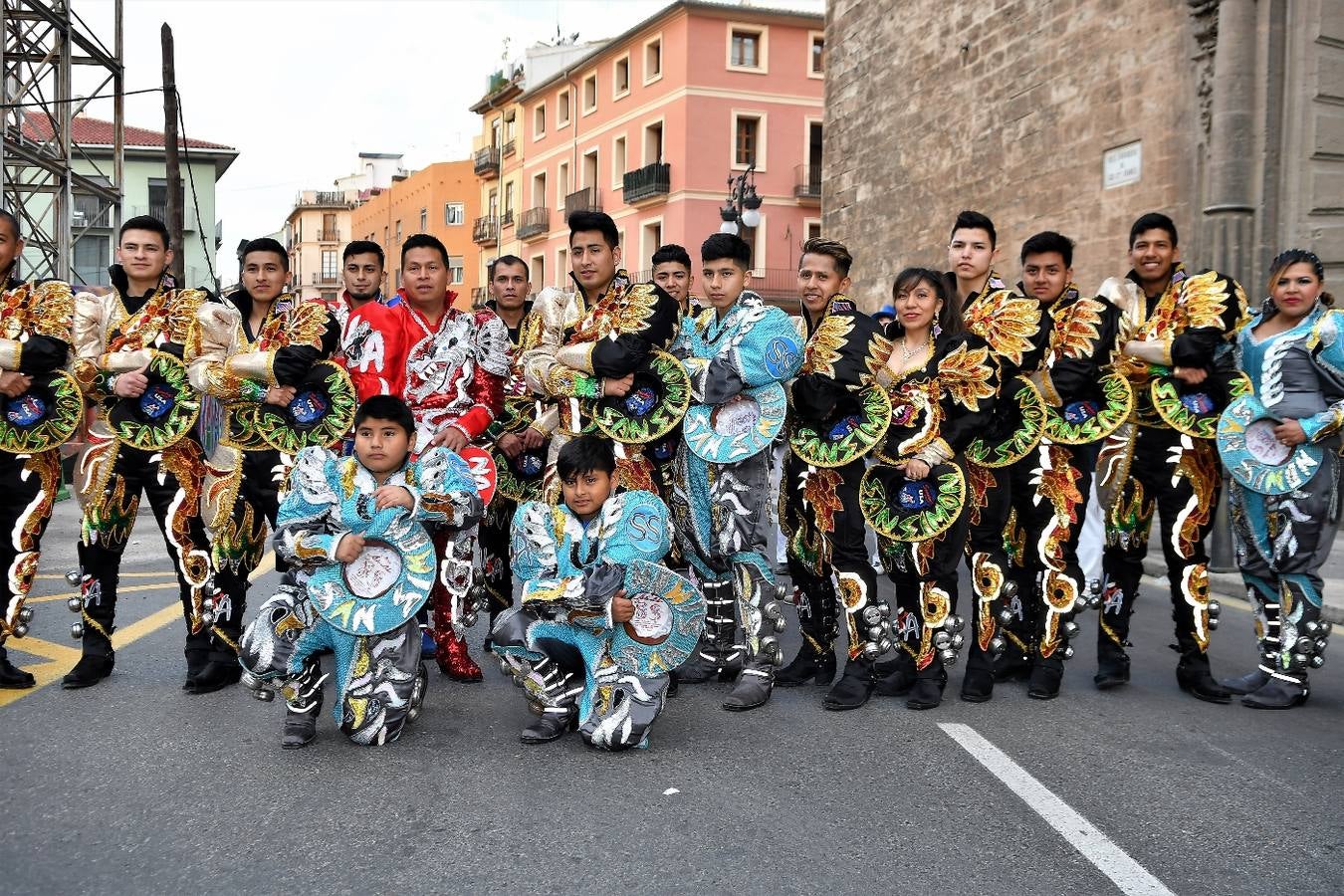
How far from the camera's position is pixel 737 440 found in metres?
5.40

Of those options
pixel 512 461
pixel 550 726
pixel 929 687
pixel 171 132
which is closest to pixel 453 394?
pixel 512 461

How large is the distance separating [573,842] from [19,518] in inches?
133

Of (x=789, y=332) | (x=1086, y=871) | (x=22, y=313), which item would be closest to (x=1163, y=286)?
(x=789, y=332)

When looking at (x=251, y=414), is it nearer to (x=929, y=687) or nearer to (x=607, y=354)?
(x=607, y=354)

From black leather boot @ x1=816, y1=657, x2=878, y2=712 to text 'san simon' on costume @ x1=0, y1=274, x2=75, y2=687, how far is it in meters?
3.53

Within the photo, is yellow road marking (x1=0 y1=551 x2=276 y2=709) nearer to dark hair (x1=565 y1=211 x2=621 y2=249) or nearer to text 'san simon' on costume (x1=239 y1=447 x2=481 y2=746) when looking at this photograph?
text 'san simon' on costume (x1=239 y1=447 x2=481 y2=746)

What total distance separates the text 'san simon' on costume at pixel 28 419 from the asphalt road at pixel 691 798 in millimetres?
630

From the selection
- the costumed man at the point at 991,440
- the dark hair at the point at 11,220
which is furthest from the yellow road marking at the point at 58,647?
the costumed man at the point at 991,440

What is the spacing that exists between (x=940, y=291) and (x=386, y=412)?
2.39 meters

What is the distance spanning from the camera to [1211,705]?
5461mm

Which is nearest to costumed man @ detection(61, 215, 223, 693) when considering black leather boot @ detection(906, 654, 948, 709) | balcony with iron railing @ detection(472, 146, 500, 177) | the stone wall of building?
black leather boot @ detection(906, 654, 948, 709)

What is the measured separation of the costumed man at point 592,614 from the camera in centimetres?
472

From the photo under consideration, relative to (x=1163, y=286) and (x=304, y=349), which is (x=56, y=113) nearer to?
(x=304, y=349)

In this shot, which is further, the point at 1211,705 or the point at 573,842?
the point at 1211,705
